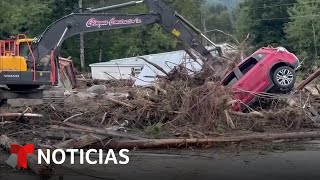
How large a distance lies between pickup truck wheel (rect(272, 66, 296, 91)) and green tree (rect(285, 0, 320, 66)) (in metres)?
38.1

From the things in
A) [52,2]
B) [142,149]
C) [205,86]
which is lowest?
[142,149]

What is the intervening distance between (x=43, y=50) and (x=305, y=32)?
41477 mm

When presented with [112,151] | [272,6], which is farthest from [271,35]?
[112,151]

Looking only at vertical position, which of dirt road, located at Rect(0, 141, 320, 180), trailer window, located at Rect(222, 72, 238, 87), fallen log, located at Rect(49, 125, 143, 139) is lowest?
dirt road, located at Rect(0, 141, 320, 180)

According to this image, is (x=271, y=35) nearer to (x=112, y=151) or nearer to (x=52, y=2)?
(x=52, y=2)

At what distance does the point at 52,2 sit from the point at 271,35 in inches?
827

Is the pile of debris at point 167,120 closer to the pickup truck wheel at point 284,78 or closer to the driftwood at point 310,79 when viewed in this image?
the pickup truck wheel at point 284,78

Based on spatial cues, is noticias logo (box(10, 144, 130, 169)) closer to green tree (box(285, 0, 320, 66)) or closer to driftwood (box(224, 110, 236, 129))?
driftwood (box(224, 110, 236, 129))

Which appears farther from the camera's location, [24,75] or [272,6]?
[272,6]

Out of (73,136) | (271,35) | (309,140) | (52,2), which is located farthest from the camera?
(271,35)

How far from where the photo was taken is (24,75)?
16.9 m

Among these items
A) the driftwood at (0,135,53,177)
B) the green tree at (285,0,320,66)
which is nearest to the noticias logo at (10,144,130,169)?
the driftwood at (0,135,53,177)

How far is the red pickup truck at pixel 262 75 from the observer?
1605cm

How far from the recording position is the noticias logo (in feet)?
35.3
